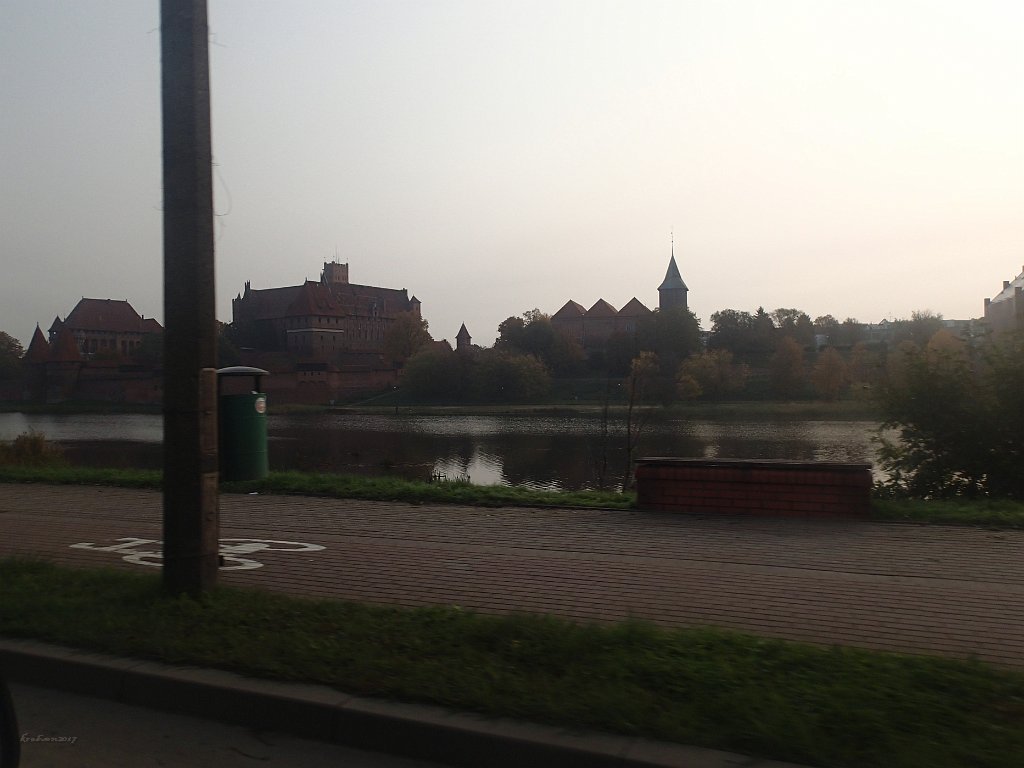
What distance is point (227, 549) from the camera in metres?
8.05

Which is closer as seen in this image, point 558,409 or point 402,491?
point 402,491

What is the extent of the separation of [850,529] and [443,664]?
5.51m

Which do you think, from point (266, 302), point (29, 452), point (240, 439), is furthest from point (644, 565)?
point (266, 302)

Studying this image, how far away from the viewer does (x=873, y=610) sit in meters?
5.47

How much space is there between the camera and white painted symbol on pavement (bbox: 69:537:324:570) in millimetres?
7441

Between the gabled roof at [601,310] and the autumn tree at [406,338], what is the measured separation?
39642 mm

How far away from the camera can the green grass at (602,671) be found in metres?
3.53

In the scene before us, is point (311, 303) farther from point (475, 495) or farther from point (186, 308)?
point (186, 308)

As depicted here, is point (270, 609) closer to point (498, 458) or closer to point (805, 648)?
point (805, 648)

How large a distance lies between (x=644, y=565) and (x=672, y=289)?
138m

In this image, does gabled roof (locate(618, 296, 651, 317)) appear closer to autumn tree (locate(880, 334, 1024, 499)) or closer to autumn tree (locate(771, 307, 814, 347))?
autumn tree (locate(771, 307, 814, 347))

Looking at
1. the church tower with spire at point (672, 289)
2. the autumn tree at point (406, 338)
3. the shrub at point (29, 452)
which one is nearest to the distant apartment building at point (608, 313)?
the church tower with spire at point (672, 289)

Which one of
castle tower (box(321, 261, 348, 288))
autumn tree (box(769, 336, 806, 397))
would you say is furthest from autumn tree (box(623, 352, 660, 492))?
castle tower (box(321, 261, 348, 288))

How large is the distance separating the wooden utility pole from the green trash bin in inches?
75.1
